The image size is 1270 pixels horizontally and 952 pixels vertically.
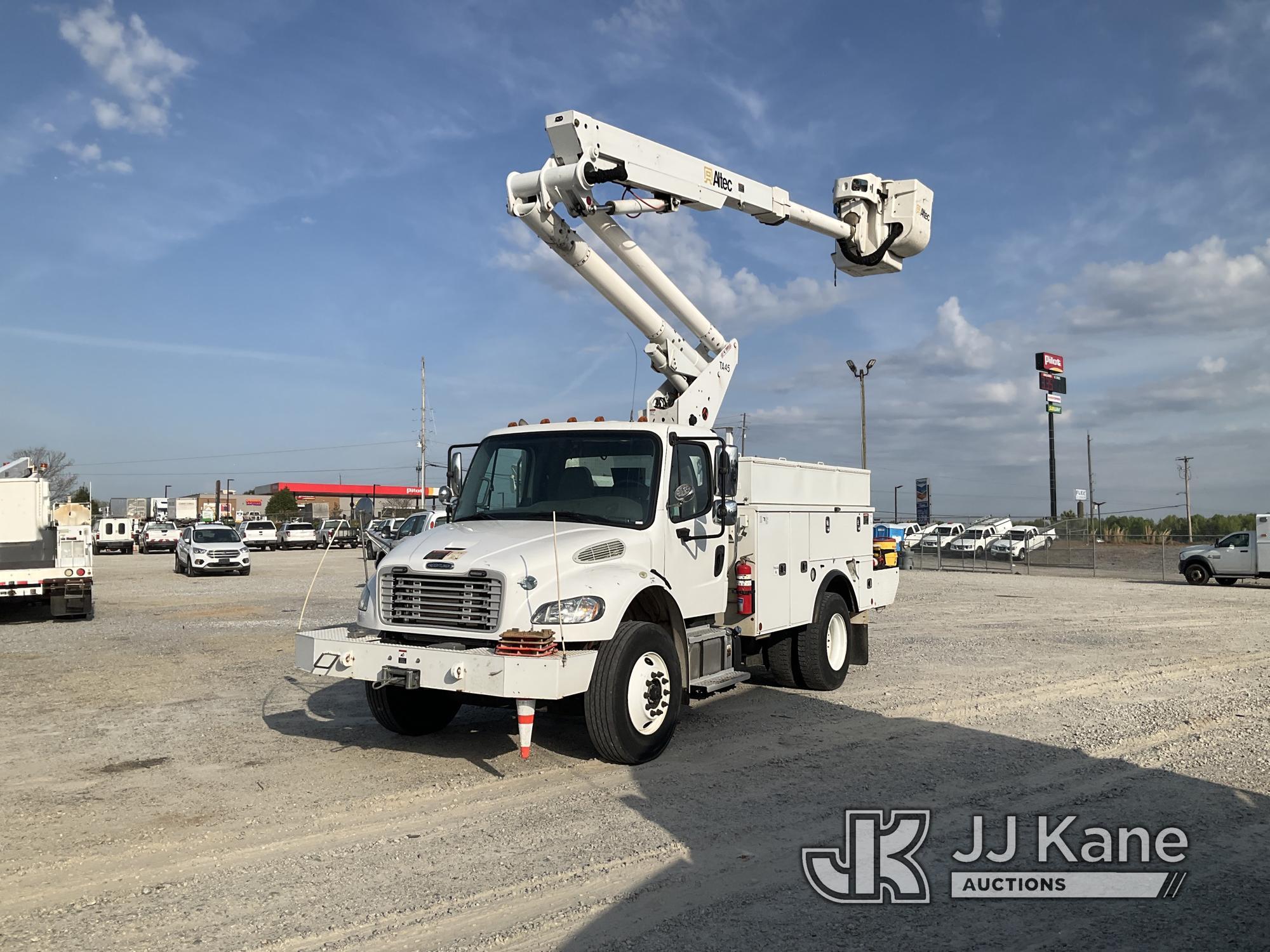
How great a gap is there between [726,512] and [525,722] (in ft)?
8.45

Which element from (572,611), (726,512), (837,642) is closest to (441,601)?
(572,611)

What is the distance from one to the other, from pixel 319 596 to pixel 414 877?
18322mm

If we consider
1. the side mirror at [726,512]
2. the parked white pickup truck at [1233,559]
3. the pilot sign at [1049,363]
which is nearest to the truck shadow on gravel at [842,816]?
the side mirror at [726,512]

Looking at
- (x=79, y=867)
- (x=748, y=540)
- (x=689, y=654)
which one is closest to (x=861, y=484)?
(x=748, y=540)

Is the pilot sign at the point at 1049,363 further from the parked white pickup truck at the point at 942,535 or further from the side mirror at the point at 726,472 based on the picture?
the side mirror at the point at 726,472

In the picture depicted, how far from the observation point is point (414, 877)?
16.5 ft

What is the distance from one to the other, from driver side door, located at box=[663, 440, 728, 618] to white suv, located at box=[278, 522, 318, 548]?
162 feet

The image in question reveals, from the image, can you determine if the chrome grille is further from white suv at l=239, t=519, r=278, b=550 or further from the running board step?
white suv at l=239, t=519, r=278, b=550

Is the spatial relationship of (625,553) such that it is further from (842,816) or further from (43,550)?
(43,550)

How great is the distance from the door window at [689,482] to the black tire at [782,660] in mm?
2450

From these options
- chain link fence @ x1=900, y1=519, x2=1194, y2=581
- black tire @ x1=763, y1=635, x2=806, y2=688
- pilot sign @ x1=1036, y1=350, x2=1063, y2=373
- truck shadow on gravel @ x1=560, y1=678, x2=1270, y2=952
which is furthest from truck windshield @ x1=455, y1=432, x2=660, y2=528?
pilot sign @ x1=1036, y1=350, x2=1063, y2=373

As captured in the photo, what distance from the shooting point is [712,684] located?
8.05m

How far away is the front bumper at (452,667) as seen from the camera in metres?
6.41

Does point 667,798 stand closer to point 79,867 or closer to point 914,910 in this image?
point 914,910
